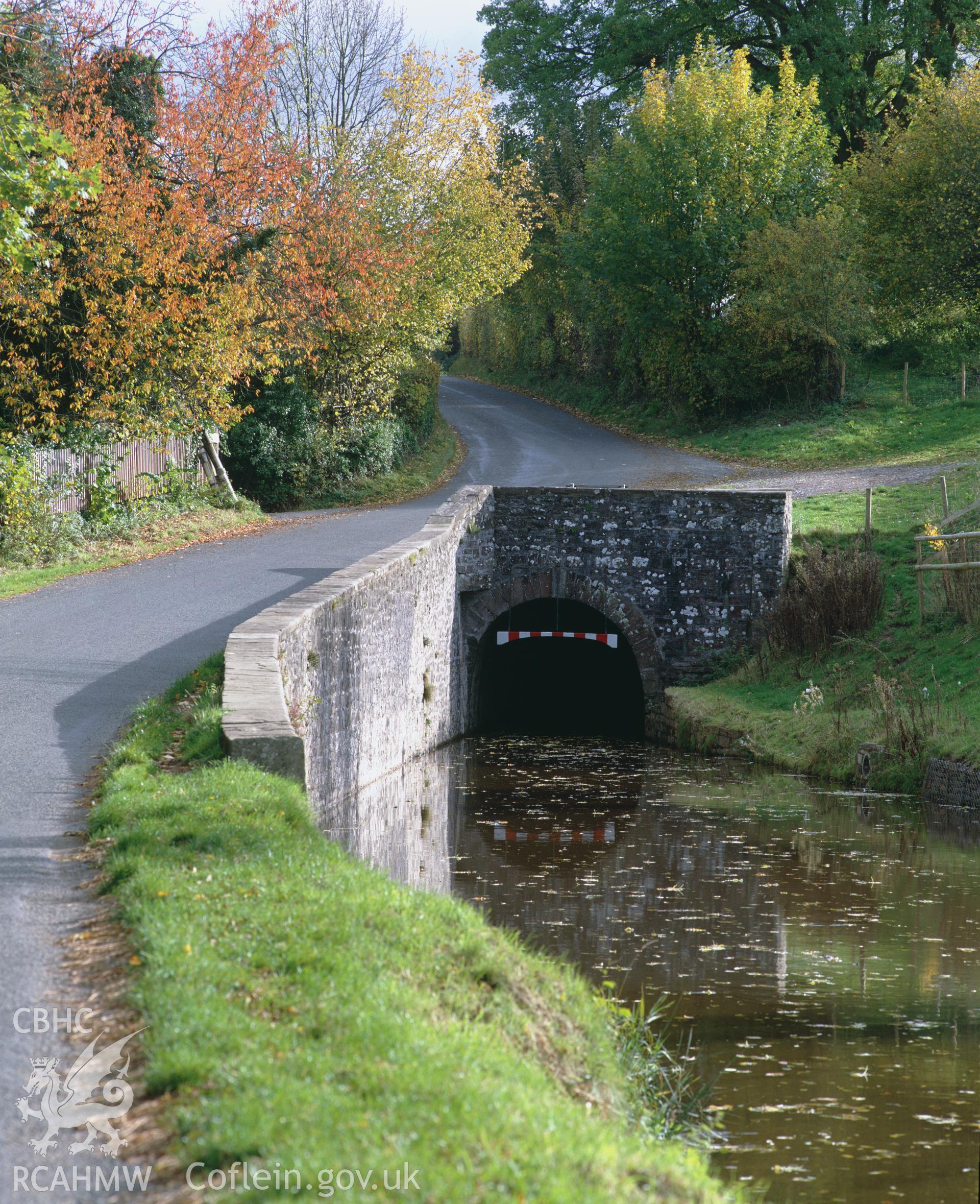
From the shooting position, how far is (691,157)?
31234 mm

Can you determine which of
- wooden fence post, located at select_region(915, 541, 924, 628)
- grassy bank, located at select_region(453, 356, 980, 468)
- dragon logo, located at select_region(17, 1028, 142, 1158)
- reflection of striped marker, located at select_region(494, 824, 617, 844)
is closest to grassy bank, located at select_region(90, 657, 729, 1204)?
dragon logo, located at select_region(17, 1028, 142, 1158)

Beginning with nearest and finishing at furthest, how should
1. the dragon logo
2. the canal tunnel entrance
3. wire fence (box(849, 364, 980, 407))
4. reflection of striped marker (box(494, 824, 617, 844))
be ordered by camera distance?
the dragon logo
reflection of striped marker (box(494, 824, 617, 844))
the canal tunnel entrance
wire fence (box(849, 364, 980, 407))

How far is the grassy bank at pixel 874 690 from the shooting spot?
45.8 ft

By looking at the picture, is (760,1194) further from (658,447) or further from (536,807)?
(658,447)

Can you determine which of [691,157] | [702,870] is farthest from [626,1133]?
[691,157]

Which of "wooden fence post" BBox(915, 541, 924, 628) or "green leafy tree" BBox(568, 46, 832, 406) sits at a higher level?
"green leafy tree" BBox(568, 46, 832, 406)

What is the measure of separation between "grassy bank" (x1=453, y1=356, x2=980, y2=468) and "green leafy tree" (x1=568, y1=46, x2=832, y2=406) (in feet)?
6.30

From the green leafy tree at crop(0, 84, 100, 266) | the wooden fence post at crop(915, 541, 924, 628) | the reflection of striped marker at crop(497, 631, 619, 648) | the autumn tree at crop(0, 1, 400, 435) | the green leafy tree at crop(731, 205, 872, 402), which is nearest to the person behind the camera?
the green leafy tree at crop(0, 84, 100, 266)

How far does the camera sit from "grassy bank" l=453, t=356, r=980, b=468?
26516 mm

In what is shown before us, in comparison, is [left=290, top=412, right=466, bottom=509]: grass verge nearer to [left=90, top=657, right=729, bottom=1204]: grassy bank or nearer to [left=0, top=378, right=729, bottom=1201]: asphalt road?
[left=0, top=378, right=729, bottom=1201]: asphalt road

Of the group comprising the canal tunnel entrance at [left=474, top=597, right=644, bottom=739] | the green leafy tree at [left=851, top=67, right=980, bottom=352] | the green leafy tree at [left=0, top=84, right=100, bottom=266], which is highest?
the green leafy tree at [left=851, top=67, right=980, bottom=352]

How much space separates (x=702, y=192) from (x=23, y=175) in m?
22.9

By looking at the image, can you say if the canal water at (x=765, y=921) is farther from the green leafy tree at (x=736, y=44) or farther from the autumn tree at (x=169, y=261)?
the green leafy tree at (x=736, y=44)

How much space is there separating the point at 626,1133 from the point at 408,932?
117 centimetres
